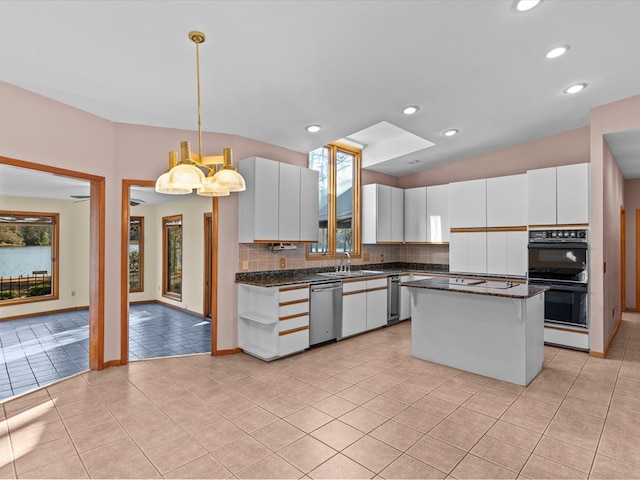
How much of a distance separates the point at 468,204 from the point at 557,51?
9.08ft

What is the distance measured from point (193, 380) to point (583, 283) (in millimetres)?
4633

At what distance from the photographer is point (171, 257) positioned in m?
7.69

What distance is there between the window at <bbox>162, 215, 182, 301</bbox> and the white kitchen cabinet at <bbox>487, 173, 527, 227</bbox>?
19.5 ft

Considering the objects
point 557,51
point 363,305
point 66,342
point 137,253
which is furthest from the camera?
point 137,253

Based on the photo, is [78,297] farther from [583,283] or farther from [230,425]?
[583,283]

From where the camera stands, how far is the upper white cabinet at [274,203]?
4.15m

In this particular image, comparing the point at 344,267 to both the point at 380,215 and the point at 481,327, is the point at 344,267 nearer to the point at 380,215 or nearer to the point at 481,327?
the point at 380,215

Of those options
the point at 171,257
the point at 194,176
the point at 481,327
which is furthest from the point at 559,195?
the point at 171,257

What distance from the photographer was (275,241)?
4340mm

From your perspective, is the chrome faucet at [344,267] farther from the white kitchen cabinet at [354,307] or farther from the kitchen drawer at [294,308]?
the kitchen drawer at [294,308]

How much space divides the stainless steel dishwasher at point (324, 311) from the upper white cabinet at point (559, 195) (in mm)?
2835

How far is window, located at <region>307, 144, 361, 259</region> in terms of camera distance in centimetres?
564

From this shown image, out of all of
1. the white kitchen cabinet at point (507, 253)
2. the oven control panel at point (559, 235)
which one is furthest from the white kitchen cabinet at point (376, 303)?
the oven control panel at point (559, 235)

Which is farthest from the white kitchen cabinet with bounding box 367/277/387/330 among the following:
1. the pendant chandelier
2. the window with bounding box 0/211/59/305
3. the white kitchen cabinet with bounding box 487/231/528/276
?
the window with bounding box 0/211/59/305
